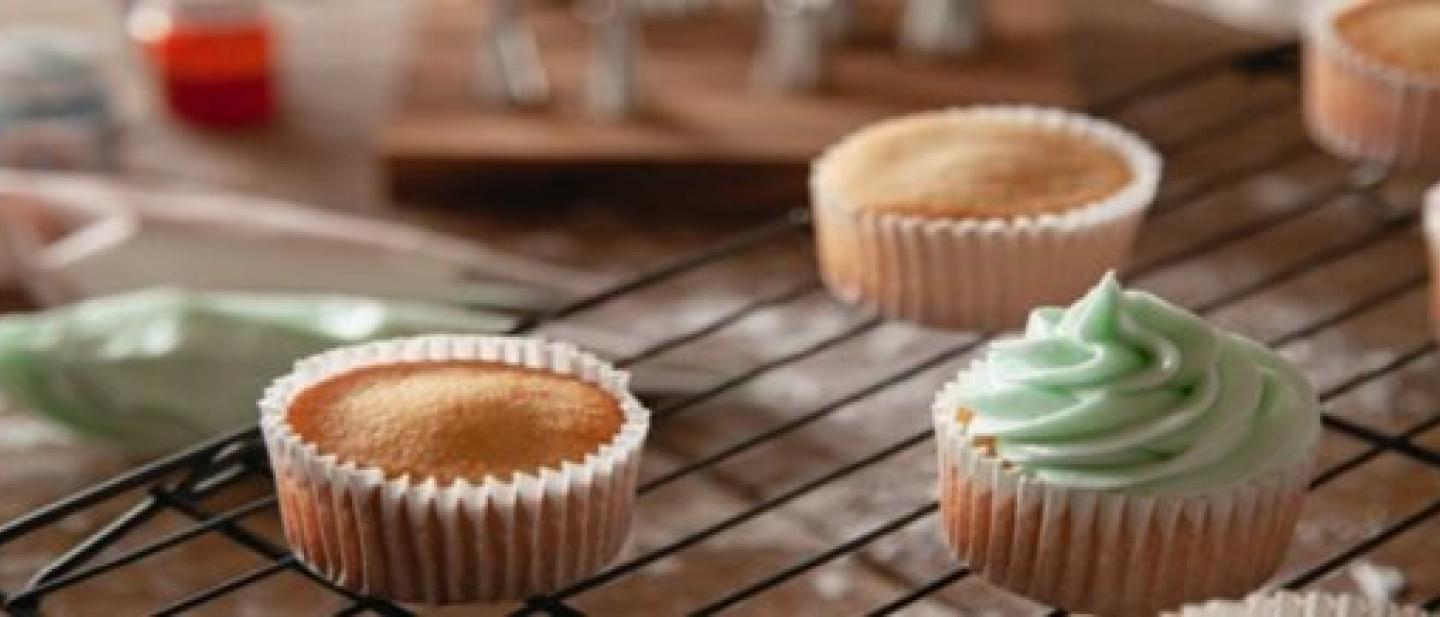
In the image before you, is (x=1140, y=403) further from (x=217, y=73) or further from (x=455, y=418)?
(x=217, y=73)

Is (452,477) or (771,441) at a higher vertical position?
(452,477)

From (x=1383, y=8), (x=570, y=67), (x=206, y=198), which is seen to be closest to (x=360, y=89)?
(x=570, y=67)

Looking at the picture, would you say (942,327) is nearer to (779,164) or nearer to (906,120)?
(906,120)

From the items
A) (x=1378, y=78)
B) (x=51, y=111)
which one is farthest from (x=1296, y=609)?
(x=51, y=111)

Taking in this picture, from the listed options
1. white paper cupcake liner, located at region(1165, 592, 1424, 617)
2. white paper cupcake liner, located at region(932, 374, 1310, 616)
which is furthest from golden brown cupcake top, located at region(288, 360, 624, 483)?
white paper cupcake liner, located at region(1165, 592, 1424, 617)

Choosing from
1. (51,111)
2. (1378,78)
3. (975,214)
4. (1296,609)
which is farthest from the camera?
(51,111)

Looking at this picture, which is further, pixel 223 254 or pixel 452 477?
pixel 223 254

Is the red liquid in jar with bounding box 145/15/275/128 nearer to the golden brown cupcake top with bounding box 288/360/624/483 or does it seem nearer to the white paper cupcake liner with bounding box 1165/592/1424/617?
the golden brown cupcake top with bounding box 288/360/624/483
